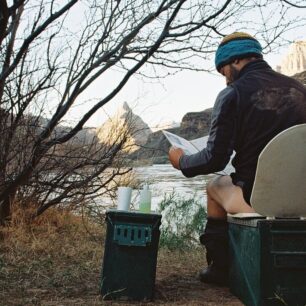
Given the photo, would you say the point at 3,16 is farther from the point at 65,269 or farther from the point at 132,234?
the point at 132,234

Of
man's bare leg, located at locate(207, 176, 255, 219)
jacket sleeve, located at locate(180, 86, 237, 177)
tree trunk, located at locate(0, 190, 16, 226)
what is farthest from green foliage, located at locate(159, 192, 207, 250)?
jacket sleeve, located at locate(180, 86, 237, 177)

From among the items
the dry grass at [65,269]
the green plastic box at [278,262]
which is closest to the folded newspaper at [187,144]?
the green plastic box at [278,262]

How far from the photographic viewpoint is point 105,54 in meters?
4.25

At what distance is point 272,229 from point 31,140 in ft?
8.42

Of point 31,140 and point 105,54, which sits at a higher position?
point 105,54

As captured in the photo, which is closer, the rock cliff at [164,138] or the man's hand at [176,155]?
the man's hand at [176,155]

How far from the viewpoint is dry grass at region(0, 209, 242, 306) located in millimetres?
2523

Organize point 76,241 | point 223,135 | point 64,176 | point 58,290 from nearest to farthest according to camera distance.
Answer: point 223,135 → point 58,290 → point 76,241 → point 64,176

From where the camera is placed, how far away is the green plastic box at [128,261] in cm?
247

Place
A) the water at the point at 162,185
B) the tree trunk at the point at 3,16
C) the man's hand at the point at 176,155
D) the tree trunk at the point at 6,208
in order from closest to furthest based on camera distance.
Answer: the man's hand at the point at 176,155, the tree trunk at the point at 3,16, the tree trunk at the point at 6,208, the water at the point at 162,185

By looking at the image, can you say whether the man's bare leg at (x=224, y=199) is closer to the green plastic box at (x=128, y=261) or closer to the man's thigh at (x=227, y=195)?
the man's thigh at (x=227, y=195)

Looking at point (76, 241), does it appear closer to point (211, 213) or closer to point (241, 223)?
point (211, 213)

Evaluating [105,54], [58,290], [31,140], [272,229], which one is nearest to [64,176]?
[31,140]

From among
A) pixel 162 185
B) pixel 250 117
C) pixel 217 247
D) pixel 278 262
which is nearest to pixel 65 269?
pixel 217 247
